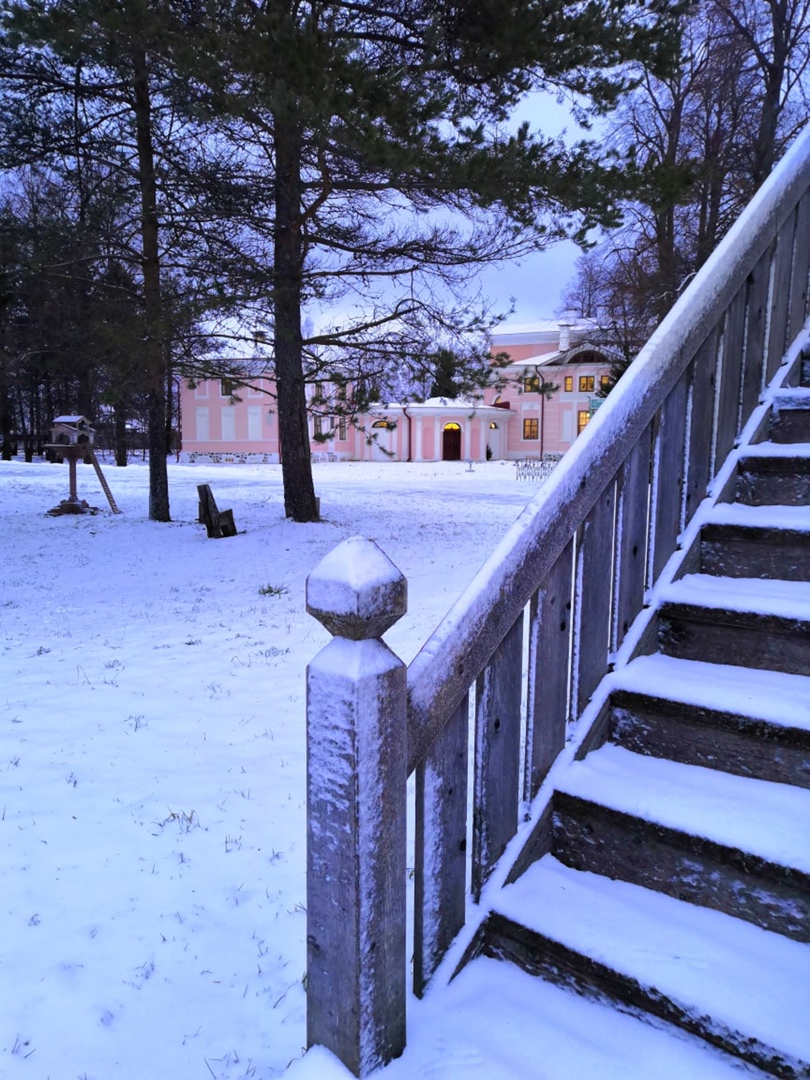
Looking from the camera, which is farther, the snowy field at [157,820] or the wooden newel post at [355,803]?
the snowy field at [157,820]

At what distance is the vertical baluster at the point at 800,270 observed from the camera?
12.2ft

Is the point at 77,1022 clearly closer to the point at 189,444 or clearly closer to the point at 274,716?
the point at 274,716

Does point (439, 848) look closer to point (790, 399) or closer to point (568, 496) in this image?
point (568, 496)

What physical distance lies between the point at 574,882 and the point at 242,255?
10.9 metres

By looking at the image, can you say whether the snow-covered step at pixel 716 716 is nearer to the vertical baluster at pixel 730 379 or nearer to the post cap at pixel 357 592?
the vertical baluster at pixel 730 379

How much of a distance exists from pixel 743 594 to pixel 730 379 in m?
1.07

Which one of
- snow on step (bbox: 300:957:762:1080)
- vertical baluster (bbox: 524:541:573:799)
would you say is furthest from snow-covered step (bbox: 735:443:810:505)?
snow on step (bbox: 300:957:762:1080)

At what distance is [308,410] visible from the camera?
1256cm

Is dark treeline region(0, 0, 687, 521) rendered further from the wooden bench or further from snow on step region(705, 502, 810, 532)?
snow on step region(705, 502, 810, 532)

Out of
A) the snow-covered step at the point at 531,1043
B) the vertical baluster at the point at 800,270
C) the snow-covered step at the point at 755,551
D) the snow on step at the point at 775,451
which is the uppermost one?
the vertical baluster at the point at 800,270

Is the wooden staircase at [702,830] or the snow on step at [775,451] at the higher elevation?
the snow on step at [775,451]

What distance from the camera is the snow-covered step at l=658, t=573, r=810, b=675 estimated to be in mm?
2391

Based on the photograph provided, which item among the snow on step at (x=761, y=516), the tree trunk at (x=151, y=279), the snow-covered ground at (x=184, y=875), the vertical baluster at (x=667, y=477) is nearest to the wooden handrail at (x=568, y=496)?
the vertical baluster at (x=667, y=477)

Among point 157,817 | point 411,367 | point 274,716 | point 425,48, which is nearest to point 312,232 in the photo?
point 411,367
